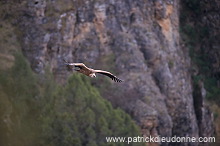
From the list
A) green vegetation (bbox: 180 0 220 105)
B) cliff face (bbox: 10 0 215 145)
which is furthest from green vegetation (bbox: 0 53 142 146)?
green vegetation (bbox: 180 0 220 105)

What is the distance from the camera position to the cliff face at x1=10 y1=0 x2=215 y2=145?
4156 cm

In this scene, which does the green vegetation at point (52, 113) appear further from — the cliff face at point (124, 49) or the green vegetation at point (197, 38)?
the green vegetation at point (197, 38)

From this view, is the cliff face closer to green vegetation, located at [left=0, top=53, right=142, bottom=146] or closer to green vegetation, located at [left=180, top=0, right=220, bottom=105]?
green vegetation, located at [left=0, top=53, right=142, bottom=146]

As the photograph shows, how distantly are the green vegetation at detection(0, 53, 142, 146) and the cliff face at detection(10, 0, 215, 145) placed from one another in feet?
5.43

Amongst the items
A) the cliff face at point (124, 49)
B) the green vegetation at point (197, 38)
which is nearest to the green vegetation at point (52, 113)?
the cliff face at point (124, 49)

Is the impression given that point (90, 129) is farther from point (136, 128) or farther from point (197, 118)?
point (197, 118)

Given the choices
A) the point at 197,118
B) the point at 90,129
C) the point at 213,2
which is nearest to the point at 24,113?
the point at 90,129

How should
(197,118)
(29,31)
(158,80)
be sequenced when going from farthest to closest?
(197,118) < (158,80) < (29,31)

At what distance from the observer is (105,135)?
3919cm

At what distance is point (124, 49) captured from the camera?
4303cm

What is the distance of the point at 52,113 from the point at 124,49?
632 cm

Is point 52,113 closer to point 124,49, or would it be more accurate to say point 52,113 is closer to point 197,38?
point 124,49

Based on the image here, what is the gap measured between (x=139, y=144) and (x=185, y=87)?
747cm

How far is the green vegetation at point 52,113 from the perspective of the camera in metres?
38.5
